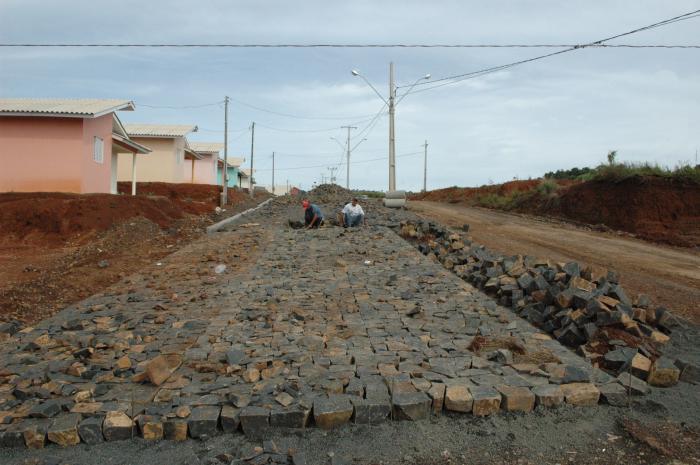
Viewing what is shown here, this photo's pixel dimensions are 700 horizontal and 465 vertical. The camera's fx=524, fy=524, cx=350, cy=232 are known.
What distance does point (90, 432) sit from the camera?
4070mm

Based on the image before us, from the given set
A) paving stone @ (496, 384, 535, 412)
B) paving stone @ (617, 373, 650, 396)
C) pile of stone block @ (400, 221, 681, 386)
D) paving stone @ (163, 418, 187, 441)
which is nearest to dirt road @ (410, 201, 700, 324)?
pile of stone block @ (400, 221, 681, 386)

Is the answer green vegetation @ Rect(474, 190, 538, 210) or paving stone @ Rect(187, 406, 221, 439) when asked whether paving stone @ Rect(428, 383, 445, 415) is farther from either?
green vegetation @ Rect(474, 190, 538, 210)

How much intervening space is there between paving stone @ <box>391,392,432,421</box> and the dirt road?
14.6 feet

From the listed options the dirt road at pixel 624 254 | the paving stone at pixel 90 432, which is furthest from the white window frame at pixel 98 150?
the paving stone at pixel 90 432

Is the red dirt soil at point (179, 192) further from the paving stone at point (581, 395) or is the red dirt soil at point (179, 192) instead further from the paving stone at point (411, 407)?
the paving stone at point (581, 395)

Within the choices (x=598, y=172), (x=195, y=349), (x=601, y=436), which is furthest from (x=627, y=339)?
(x=598, y=172)

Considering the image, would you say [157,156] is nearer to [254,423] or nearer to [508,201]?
[508,201]

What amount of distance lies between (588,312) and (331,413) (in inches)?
140

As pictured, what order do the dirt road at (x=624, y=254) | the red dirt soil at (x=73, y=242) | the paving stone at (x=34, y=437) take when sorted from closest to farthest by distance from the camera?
1. the paving stone at (x=34, y=437)
2. the dirt road at (x=624, y=254)
3. the red dirt soil at (x=73, y=242)

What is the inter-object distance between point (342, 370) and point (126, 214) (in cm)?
1503

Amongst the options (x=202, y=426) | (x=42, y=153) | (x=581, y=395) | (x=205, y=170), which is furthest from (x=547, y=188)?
(x=205, y=170)

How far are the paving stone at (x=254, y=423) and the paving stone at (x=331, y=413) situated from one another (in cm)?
40

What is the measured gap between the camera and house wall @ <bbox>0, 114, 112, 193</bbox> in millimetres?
19281

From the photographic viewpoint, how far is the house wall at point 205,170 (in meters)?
41.7
